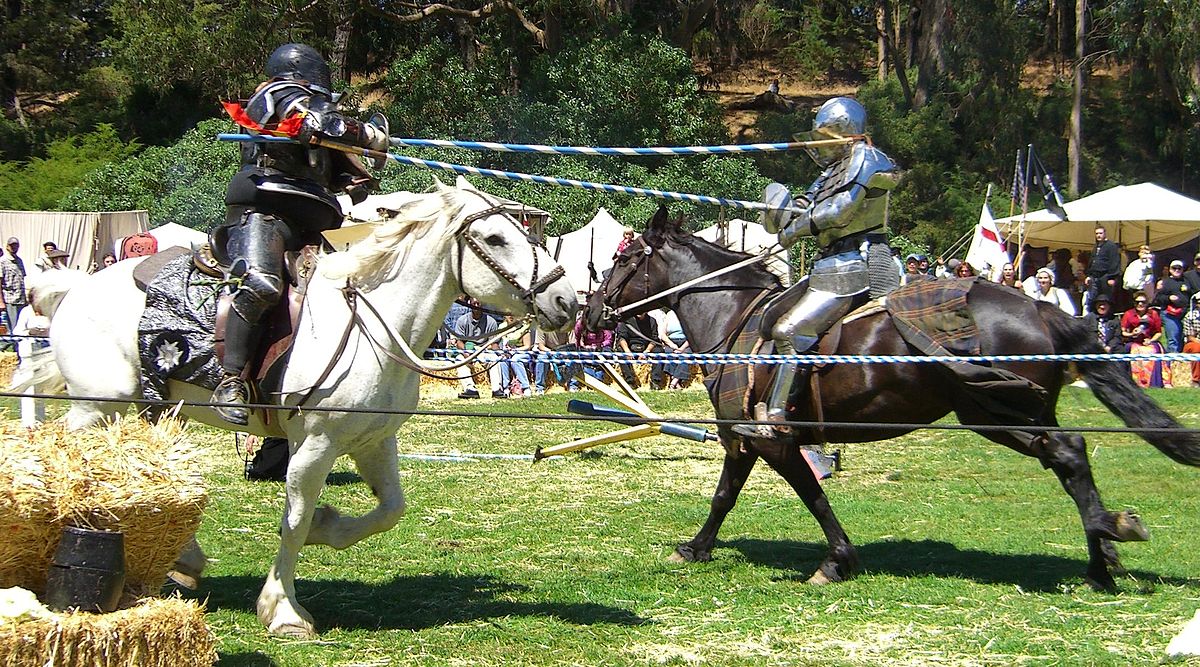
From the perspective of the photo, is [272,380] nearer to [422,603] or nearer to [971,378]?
[422,603]

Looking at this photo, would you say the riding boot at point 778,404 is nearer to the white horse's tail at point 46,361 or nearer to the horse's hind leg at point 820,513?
the horse's hind leg at point 820,513

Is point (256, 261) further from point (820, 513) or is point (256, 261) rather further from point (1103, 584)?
point (1103, 584)

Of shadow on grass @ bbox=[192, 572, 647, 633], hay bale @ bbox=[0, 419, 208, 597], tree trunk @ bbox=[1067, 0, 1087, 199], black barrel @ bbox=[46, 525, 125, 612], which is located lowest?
shadow on grass @ bbox=[192, 572, 647, 633]

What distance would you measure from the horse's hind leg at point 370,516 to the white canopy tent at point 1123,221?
17.0 m

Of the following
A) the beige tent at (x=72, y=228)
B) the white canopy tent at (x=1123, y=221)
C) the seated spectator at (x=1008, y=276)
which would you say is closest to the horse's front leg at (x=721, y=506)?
the seated spectator at (x=1008, y=276)

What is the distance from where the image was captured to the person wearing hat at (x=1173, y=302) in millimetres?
17047

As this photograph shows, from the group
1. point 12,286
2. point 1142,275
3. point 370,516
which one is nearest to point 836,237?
point 370,516

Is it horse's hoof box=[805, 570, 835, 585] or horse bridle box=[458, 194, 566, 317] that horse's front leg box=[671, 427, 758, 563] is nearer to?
horse's hoof box=[805, 570, 835, 585]

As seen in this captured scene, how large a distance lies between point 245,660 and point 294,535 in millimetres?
650

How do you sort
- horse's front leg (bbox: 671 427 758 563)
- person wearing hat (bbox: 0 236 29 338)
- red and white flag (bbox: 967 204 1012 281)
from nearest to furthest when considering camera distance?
1. horse's front leg (bbox: 671 427 758 563)
2. person wearing hat (bbox: 0 236 29 338)
3. red and white flag (bbox: 967 204 1012 281)

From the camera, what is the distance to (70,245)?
70.5ft

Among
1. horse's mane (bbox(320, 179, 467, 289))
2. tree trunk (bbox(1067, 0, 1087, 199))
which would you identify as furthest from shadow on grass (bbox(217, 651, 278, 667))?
tree trunk (bbox(1067, 0, 1087, 199))

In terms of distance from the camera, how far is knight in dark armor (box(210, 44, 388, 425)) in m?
5.45

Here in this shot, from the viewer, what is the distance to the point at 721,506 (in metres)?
7.41
